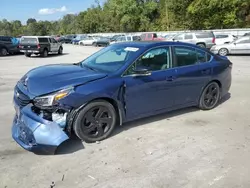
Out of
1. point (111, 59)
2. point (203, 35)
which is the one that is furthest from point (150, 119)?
point (203, 35)

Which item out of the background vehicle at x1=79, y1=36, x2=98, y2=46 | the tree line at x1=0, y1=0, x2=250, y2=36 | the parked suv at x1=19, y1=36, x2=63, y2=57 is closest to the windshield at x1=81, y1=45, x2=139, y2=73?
the parked suv at x1=19, y1=36, x2=63, y2=57

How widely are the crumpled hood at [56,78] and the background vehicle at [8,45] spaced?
2051cm

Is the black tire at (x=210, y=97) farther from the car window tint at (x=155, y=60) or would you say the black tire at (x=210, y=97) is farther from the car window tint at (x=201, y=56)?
the car window tint at (x=155, y=60)

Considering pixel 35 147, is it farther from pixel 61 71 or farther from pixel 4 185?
pixel 61 71

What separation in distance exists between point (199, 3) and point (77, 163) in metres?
41.2

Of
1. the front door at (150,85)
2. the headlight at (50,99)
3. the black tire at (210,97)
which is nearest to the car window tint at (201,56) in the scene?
the black tire at (210,97)

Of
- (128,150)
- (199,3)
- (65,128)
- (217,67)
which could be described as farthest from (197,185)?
(199,3)

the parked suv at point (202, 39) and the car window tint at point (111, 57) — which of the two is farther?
the parked suv at point (202, 39)

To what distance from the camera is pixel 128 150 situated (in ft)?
13.7

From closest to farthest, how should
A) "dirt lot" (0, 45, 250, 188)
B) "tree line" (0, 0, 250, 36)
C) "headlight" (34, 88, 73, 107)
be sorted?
1. "dirt lot" (0, 45, 250, 188)
2. "headlight" (34, 88, 73, 107)
3. "tree line" (0, 0, 250, 36)

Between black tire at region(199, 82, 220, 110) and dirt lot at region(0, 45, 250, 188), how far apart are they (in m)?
0.67

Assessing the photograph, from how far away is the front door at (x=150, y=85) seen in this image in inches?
185

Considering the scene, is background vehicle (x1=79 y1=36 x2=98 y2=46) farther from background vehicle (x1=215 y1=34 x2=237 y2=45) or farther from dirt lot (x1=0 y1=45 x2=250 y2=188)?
dirt lot (x1=0 y1=45 x2=250 y2=188)

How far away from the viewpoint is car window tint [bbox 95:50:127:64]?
502 cm
